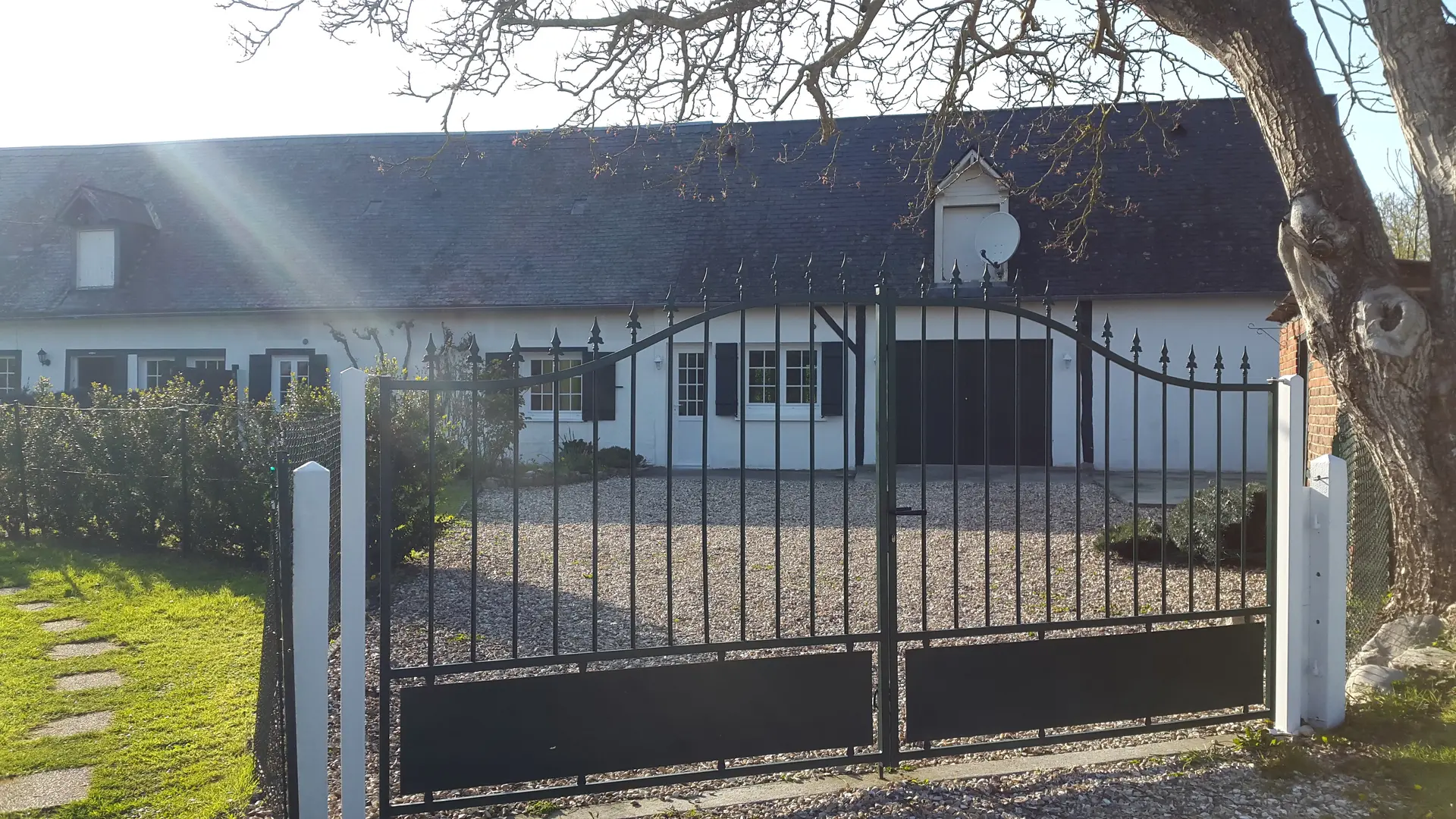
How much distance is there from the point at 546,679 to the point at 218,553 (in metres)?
6.05

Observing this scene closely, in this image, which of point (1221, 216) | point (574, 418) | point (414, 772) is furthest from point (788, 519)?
point (1221, 216)

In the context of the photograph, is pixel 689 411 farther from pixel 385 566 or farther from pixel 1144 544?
pixel 385 566

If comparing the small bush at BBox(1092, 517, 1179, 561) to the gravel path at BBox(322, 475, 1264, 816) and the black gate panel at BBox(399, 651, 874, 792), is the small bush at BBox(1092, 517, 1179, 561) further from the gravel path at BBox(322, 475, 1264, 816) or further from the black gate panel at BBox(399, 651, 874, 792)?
the black gate panel at BBox(399, 651, 874, 792)

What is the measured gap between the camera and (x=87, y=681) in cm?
545

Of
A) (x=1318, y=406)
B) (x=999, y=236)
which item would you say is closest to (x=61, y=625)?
(x=1318, y=406)

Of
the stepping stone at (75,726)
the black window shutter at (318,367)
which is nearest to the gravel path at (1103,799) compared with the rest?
the stepping stone at (75,726)

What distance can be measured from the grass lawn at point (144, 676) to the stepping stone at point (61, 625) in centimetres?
7

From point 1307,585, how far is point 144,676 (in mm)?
5736

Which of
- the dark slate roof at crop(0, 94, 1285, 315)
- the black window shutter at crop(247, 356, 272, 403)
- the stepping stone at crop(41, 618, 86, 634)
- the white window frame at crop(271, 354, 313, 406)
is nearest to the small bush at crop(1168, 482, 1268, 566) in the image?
the dark slate roof at crop(0, 94, 1285, 315)

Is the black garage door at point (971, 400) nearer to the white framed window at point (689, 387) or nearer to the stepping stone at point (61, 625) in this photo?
the white framed window at point (689, 387)

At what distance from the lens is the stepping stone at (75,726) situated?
4.64 meters

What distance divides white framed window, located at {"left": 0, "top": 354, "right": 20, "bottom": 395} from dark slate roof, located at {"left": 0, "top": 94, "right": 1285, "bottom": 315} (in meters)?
0.85

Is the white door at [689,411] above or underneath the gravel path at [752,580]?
above

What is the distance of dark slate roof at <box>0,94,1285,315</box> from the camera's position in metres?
16.0
